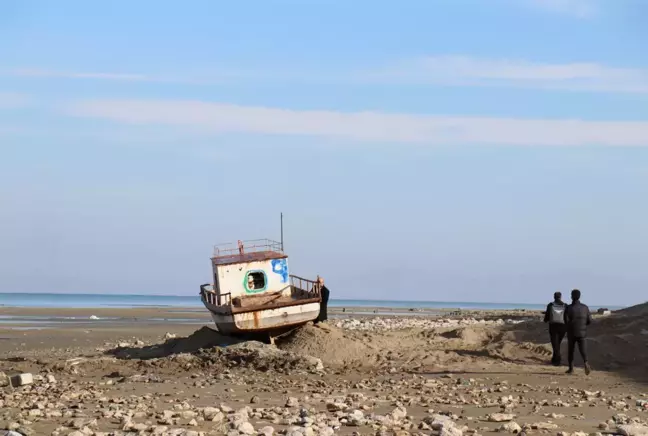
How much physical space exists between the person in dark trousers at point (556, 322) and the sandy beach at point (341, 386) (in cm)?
37

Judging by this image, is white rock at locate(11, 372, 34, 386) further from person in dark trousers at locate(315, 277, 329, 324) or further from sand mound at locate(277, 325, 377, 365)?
person in dark trousers at locate(315, 277, 329, 324)

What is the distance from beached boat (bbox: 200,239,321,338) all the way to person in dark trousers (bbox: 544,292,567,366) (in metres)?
6.68

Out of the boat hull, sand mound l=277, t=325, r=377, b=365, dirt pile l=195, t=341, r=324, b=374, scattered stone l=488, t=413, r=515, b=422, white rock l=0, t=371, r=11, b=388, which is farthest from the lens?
the boat hull

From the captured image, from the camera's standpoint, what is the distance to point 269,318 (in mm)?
24844

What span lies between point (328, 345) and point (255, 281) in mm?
3872

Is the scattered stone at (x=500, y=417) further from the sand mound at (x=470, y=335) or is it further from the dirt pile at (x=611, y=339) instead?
the sand mound at (x=470, y=335)

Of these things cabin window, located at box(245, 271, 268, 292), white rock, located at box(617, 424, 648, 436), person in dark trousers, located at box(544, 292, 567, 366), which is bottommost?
white rock, located at box(617, 424, 648, 436)

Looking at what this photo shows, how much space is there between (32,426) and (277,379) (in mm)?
7772

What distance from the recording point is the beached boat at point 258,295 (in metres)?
24.8

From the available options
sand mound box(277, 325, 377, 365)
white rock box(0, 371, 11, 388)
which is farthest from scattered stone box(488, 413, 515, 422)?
sand mound box(277, 325, 377, 365)

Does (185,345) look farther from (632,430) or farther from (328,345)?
(632,430)

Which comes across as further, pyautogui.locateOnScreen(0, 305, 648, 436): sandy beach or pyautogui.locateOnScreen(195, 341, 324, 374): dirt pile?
pyautogui.locateOnScreen(195, 341, 324, 374): dirt pile

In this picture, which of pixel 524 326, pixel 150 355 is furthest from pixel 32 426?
pixel 524 326

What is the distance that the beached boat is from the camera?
974 inches
